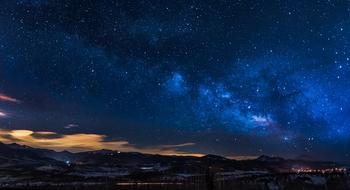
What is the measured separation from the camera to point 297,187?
383ft

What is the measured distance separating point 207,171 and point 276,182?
385 feet

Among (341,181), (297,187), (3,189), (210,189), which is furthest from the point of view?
(297,187)

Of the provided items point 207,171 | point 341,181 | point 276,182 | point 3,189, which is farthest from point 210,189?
point 276,182

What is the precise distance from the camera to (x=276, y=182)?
121 meters

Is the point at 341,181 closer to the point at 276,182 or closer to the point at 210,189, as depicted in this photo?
the point at 276,182

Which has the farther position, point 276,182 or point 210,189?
point 276,182

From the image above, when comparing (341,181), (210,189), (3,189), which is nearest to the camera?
(210,189)

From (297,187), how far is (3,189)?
376 ft

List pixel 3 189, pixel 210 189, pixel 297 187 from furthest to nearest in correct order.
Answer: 1. pixel 297 187
2. pixel 3 189
3. pixel 210 189

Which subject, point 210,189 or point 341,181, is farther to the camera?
point 341,181

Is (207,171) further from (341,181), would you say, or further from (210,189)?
(341,181)

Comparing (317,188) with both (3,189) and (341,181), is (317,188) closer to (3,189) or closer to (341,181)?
(341,181)

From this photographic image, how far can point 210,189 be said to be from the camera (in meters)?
9.54

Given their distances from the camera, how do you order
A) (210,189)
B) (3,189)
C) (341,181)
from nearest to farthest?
(210,189)
(3,189)
(341,181)
